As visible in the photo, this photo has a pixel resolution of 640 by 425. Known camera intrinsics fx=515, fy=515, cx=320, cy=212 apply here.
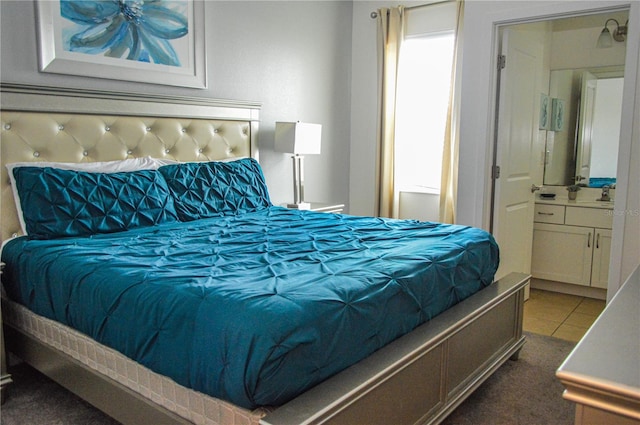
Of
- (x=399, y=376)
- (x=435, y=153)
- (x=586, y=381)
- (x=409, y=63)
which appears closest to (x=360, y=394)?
(x=399, y=376)

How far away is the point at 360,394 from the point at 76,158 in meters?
2.22

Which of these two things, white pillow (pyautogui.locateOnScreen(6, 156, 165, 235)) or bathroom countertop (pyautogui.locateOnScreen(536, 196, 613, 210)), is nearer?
white pillow (pyautogui.locateOnScreen(6, 156, 165, 235))

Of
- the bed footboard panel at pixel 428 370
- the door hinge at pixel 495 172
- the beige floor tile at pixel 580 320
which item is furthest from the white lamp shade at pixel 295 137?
the beige floor tile at pixel 580 320

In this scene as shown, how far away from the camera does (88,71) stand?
9.89 ft

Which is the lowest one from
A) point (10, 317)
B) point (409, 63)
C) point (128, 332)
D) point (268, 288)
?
point (10, 317)

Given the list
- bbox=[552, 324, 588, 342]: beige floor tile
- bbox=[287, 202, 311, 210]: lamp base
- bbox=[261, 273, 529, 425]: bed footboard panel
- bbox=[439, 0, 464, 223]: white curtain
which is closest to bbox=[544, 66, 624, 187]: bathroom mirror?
bbox=[439, 0, 464, 223]: white curtain

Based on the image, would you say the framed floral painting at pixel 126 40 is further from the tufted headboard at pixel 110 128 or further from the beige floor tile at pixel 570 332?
the beige floor tile at pixel 570 332

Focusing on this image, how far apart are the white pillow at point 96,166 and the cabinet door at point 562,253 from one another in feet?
10.5

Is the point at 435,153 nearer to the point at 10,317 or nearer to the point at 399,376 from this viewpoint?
the point at 399,376

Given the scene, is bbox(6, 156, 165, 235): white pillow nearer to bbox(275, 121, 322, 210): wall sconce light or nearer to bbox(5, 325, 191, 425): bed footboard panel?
bbox(5, 325, 191, 425): bed footboard panel

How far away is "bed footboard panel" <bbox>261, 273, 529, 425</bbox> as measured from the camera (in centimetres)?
150

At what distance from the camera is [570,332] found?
11.3 ft

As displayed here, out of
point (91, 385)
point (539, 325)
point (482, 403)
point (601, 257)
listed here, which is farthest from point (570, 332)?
point (91, 385)

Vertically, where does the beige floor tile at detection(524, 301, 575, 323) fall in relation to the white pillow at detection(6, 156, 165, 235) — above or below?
below
